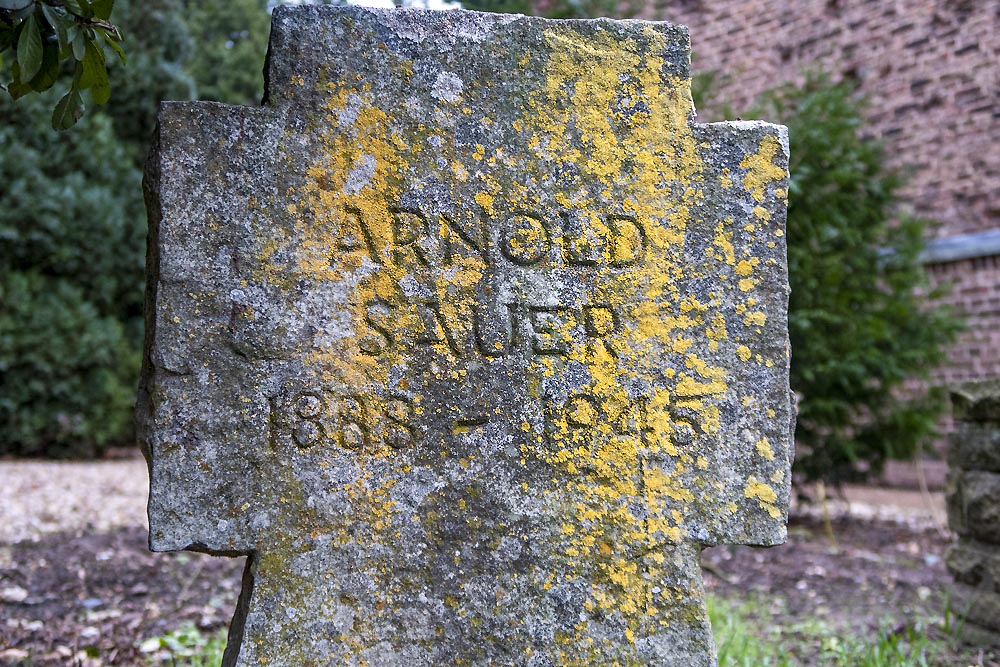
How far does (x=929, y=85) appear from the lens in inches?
324

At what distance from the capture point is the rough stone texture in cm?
351

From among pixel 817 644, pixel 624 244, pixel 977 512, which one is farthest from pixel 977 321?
pixel 624 244

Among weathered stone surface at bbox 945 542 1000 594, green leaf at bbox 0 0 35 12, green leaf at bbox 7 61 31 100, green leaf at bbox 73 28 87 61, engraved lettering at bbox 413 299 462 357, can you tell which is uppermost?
green leaf at bbox 0 0 35 12

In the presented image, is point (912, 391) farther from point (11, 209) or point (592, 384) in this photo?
point (11, 209)

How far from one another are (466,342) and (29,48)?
1.26m

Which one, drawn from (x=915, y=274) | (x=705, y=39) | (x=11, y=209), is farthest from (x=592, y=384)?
(x=705, y=39)

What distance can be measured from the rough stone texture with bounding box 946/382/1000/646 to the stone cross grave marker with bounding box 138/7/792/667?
6.80 feet

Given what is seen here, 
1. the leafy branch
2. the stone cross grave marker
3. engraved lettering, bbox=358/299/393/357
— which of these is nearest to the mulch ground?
the stone cross grave marker

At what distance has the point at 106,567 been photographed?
4.40 m

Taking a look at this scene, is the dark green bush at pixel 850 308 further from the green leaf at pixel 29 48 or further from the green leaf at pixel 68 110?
the green leaf at pixel 29 48

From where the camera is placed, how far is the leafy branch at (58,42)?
6.58 ft

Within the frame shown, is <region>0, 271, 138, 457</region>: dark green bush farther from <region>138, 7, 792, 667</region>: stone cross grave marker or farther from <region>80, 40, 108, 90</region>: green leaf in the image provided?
<region>138, 7, 792, 667</region>: stone cross grave marker

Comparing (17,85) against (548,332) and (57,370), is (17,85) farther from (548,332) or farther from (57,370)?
(57,370)

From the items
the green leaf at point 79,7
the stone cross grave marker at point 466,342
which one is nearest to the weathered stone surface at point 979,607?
the stone cross grave marker at point 466,342
